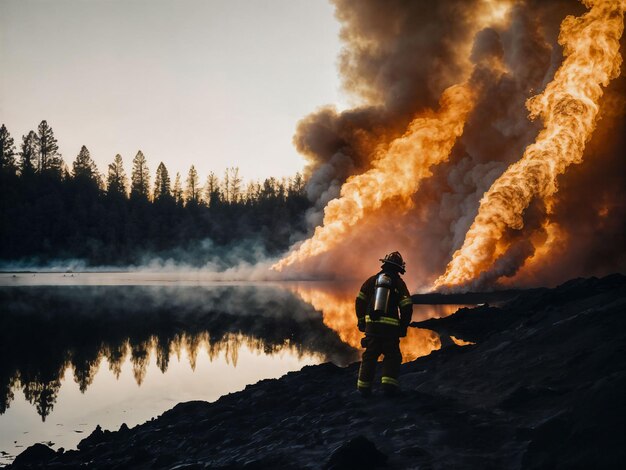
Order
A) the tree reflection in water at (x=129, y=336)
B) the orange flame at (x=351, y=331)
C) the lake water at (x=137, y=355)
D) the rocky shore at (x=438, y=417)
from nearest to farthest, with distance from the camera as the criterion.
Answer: the rocky shore at (x=438, y=417) < the lake water at (x=137, y=355) < the tree reflection in water at (x=129, y=336) < the orange flame at (x=351, y=331)

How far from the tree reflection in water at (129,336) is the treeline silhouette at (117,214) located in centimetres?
6421

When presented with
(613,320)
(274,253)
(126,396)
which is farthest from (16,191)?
(613,320)

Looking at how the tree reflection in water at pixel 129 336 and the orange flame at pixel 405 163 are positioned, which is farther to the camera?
the orange flame at pixel 405 163

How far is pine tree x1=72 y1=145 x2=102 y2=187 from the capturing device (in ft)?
360

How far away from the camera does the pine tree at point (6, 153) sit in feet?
334

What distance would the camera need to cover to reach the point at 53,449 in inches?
395

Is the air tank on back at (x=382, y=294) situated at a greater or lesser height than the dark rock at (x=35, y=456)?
greater

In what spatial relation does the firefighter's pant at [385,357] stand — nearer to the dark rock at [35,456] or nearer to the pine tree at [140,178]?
the dark rock at [35,456]

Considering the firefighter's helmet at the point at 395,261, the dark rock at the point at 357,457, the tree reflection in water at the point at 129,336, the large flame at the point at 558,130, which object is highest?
the large flame at the point at 558,130

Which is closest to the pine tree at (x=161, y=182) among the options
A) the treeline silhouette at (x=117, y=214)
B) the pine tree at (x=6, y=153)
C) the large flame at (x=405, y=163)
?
the treeline silhouette at (x=117, y=214)

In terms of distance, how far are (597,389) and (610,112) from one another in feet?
132

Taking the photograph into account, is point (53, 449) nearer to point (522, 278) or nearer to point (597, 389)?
point (597, 389)

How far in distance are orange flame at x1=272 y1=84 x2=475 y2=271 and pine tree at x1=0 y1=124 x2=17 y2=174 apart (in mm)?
74128

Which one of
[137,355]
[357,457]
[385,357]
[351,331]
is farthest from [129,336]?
[357,457]
